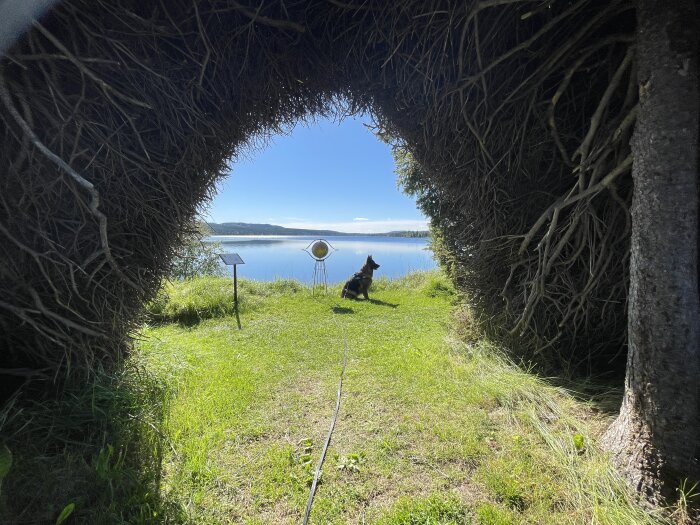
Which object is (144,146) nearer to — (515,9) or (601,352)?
(515,9)

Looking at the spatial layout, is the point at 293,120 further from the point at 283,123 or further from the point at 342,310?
the point at 342,310

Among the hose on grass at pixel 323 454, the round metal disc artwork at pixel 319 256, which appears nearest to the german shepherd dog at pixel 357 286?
the round metal disc artwork at pixel 319 256

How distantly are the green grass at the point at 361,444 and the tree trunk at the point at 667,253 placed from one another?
0.28m

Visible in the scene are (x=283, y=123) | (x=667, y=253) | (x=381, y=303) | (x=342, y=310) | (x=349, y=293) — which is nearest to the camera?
(x=667, y=253)

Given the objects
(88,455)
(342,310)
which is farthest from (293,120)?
(342,310)

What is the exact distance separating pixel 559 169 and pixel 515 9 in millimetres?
1312

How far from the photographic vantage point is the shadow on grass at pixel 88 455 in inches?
53.8

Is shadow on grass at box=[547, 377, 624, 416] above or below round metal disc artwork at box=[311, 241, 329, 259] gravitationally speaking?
below

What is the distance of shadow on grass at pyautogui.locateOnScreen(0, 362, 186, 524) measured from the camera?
1.37m

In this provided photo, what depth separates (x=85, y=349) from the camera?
6.55 ft

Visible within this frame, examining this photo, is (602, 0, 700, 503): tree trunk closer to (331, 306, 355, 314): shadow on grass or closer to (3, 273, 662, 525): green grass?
(3, 273, 662, 525): green grass

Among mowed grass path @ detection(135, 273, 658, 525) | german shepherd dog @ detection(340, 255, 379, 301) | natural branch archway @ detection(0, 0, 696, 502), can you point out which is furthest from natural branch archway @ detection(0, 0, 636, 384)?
german shepherd dog @ detection(340, 255, 379, 301)

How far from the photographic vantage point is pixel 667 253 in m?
1.34

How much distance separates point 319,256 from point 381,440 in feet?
24.0
